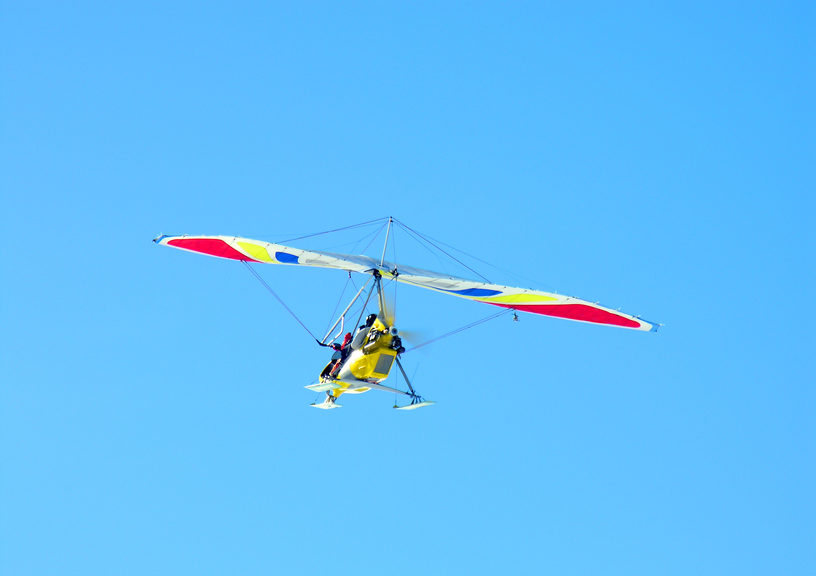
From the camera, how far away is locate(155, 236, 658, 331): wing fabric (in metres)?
35.3

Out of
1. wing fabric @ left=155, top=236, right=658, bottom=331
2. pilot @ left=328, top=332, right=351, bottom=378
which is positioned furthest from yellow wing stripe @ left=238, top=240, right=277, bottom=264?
pilot @ left=328, top=332, right=351, bottom=378

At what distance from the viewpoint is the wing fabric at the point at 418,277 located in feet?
116

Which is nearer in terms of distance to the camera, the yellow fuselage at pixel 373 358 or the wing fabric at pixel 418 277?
the yellow fuselage at pixel 373 358

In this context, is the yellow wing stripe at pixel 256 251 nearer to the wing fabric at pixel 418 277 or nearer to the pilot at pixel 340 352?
the wing fabric at pixel 418 277

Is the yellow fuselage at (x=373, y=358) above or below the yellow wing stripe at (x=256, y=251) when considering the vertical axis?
below

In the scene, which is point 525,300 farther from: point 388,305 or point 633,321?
point 388,305

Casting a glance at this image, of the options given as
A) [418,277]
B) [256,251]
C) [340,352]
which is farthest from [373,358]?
[256,251]

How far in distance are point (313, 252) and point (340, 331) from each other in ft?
8.75

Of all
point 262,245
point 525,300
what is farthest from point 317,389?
point 525,300

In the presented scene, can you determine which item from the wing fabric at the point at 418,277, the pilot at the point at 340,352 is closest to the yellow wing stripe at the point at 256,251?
the wing fabric at the point at 418,277

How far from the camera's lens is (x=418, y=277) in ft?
117

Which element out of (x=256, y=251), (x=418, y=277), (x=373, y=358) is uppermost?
(x=256, y=251)

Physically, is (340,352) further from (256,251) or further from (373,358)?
(256,251)

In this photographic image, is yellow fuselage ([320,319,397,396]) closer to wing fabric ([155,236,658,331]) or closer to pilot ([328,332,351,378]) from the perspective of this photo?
pilot ([328,332,351,378])
